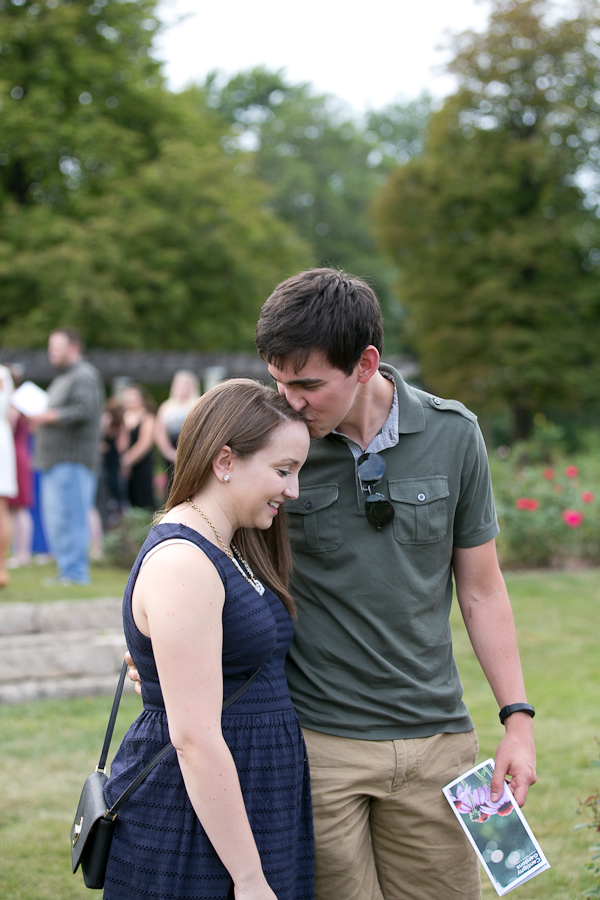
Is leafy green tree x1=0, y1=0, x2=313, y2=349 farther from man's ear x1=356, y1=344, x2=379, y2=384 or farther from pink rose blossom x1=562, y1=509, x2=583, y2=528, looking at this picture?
man's ear x1=356, y1=344, x2=379, y2=384

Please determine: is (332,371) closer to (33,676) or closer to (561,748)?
(561,748)

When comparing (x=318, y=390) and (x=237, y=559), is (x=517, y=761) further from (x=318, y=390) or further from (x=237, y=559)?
(x=318, y=390)

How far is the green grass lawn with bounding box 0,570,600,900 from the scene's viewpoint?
3756 mm

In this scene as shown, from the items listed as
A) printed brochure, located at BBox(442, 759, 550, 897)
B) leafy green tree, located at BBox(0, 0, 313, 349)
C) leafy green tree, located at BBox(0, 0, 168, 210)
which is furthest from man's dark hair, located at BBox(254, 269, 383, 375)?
leafy green tree, located at BBox(0, 0, 168, 210)

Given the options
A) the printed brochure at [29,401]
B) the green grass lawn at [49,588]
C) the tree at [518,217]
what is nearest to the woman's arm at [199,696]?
the green grass lawn at [49,588]

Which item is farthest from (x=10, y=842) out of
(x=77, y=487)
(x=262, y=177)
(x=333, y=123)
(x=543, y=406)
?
(x=333, y=123)

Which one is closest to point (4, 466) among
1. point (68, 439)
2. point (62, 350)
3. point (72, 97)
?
point (68, 439)

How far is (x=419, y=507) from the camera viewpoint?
2357 mm

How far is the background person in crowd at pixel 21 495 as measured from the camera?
31.2 ft

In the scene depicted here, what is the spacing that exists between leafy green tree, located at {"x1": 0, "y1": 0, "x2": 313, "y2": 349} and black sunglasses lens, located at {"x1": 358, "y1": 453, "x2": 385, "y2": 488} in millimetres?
18882

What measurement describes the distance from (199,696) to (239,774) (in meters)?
0.30

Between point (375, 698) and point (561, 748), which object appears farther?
point (561, 748)

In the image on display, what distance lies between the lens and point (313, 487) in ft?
7.91

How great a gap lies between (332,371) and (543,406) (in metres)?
25.5
